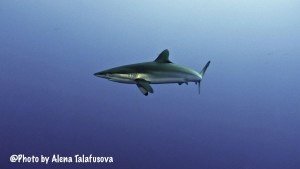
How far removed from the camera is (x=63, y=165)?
1162 centimetres

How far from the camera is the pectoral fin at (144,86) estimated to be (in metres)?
5.37

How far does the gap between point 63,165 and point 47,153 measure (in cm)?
75

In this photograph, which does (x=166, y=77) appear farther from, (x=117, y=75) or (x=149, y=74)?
(x=117, y=75)

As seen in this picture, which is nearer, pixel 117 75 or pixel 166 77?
pixel 117 75

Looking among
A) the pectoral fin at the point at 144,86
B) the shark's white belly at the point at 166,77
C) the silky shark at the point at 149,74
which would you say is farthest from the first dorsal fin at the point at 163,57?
the pectoral fin at the point at 144,86

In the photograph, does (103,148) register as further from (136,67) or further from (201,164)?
(136,67)

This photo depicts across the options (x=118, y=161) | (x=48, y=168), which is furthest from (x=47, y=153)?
(x=118, y=161)

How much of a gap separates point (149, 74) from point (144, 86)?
1.42 feet

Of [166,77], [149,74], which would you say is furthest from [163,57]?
[149,74]

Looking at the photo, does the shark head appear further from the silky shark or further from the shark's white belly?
the shark's white belly

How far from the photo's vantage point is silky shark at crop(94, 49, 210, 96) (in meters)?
5.68

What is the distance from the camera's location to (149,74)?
582cm

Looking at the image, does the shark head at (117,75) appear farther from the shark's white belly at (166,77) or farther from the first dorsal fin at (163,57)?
the first dorsal fin at (163,57)

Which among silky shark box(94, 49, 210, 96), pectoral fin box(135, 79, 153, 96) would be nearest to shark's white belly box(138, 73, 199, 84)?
silky shark box(94, 49, 210, 96)
